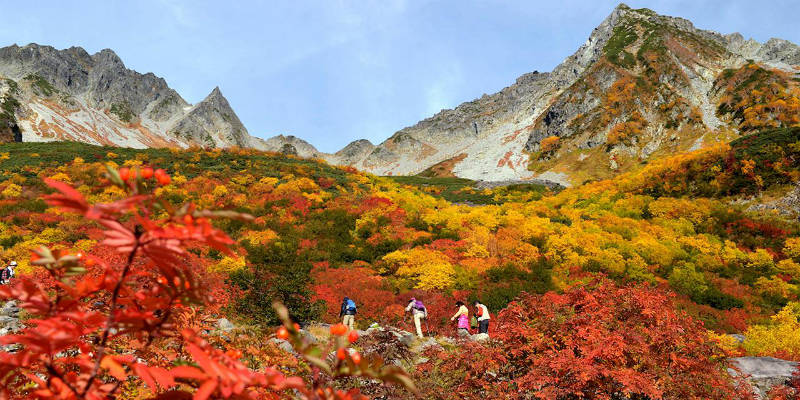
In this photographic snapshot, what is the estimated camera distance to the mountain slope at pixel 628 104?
5009 centimetres

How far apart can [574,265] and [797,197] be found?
10539mm

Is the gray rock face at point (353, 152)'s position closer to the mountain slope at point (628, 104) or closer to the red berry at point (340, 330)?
the mountain slope at point (628, 104)

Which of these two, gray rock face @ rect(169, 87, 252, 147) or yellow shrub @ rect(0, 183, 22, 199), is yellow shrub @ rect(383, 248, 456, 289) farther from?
gray rock face @ rect(169, 87, 252, 147)

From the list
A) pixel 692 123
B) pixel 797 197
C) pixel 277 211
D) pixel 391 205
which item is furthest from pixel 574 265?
pixel 692 123

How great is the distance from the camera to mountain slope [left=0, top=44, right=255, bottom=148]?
8444 centimetres

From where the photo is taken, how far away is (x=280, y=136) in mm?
181125

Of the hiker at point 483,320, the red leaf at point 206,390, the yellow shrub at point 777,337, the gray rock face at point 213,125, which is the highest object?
the gray rock face at point 213,125

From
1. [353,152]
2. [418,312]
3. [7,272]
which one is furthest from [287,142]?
[418,312]

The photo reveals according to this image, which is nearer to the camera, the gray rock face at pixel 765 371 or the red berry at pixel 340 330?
the red berry at pixel 340 330

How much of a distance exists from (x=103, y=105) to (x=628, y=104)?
132848 millimetres

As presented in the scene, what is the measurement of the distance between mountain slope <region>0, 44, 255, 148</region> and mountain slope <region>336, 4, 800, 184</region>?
261 feet

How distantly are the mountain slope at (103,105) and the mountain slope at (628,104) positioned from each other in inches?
3132

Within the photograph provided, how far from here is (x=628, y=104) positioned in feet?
183

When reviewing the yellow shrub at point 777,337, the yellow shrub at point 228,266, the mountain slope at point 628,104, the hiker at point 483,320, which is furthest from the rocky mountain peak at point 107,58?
the yellow shrub at point 777,337
